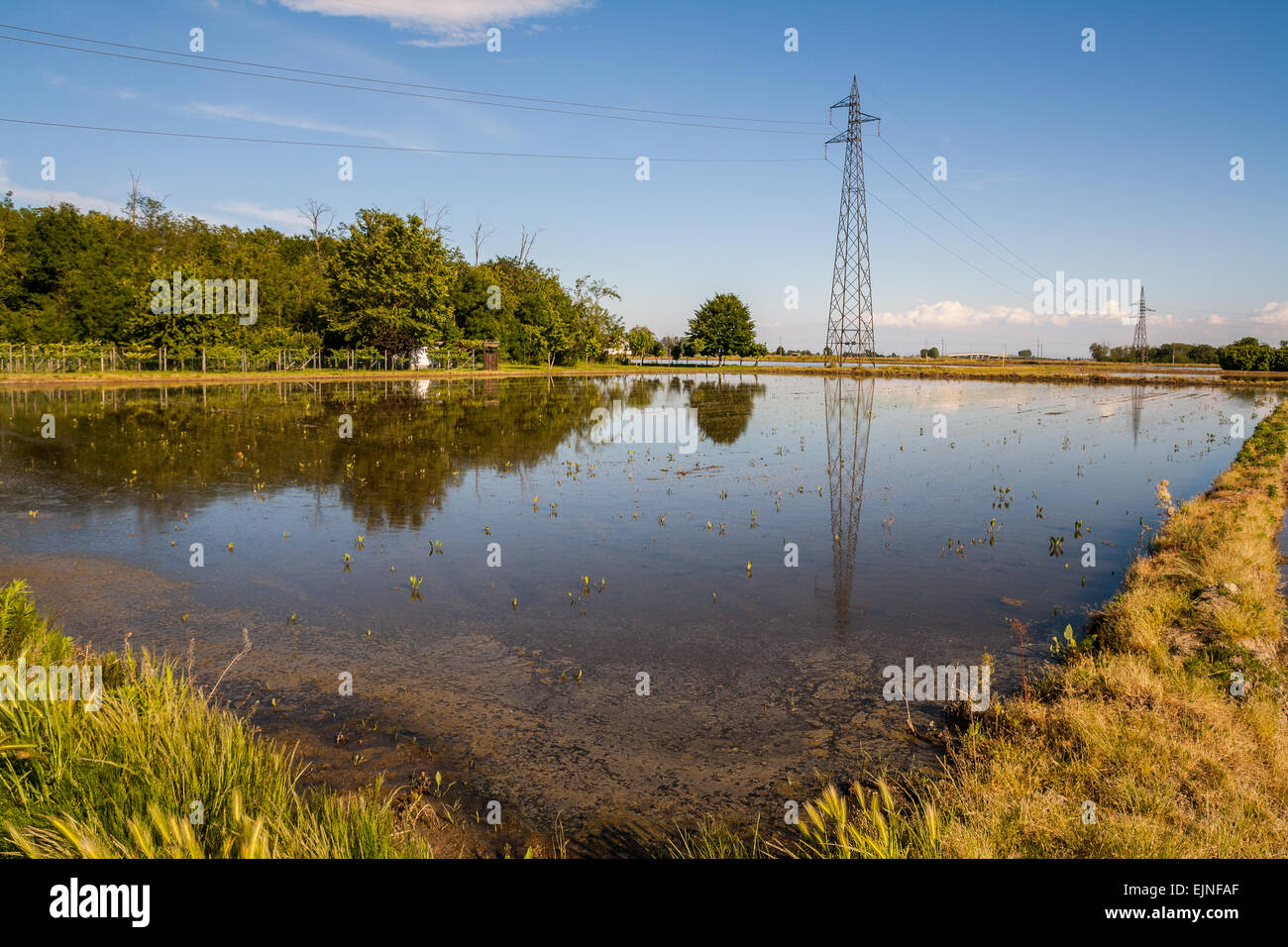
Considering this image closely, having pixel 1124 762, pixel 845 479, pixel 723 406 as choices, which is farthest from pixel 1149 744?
pixel 723 406

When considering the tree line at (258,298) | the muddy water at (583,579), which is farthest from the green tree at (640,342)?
the muddy water at (583,579)

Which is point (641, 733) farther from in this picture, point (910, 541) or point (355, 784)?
point (910, 541)

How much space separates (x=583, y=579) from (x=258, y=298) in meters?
69.5

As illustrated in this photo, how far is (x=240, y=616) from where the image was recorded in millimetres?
9461

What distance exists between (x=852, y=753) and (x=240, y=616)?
24.7ft

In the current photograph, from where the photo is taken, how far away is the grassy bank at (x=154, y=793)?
12.9 feet

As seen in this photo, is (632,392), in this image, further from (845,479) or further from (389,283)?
(845,479)

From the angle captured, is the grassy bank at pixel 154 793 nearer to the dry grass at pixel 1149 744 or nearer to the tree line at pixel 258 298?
the dry grass at pixel 1149 744

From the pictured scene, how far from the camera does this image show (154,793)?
4.50 m

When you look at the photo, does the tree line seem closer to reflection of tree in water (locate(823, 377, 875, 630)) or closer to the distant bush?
reflection of tree in water (locate(823, 377, 875, 630))

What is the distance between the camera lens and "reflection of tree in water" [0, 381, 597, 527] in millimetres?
17719

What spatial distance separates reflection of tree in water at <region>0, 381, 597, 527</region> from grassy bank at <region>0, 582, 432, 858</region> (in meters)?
9.33

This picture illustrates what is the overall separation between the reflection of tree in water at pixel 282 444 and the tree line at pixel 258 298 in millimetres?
13601
